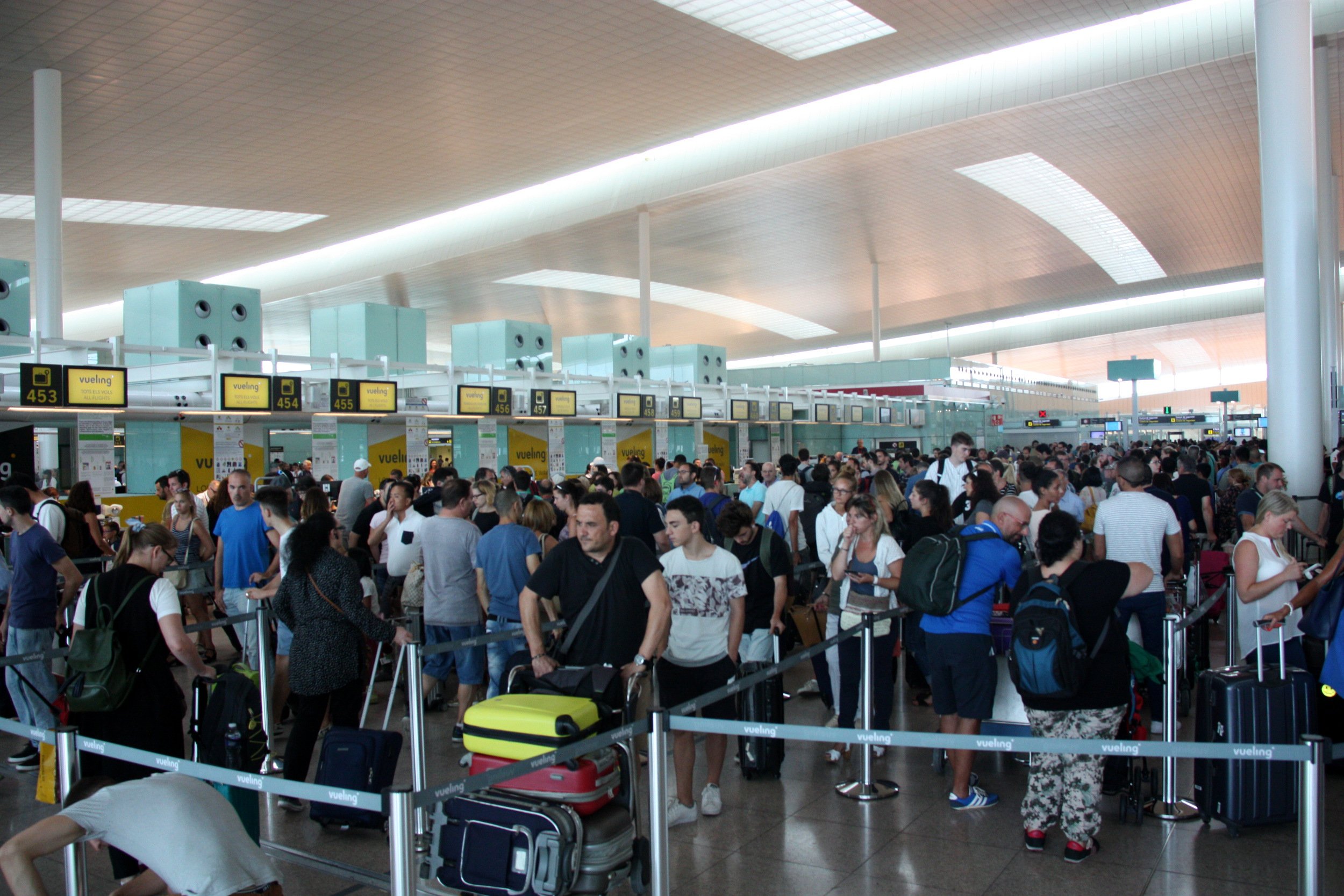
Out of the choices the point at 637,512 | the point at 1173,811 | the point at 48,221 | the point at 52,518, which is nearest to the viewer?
the point at 1173,811

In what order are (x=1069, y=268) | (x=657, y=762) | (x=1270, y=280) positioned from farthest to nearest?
(x=1069, y=268) → (x=1270, y=280) → (x=657, y=762)

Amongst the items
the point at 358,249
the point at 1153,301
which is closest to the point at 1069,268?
the point at 1153,301

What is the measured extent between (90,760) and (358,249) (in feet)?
92.9

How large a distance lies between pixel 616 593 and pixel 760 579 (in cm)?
169

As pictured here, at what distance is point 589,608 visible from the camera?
4.49 metres

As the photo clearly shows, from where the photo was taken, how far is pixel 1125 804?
15.8ft

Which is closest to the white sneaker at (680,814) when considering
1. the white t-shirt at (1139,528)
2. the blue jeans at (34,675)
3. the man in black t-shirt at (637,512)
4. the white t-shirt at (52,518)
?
the man in black t-shirt at (637,512)

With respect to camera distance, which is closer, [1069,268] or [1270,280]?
[1270,280]

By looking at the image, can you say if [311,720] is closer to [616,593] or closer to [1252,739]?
[616,593]

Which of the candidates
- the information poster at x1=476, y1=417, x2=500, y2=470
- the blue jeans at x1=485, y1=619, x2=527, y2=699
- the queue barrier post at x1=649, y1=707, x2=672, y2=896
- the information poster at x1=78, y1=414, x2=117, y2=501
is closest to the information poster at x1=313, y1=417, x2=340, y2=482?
the information poster at x1=78, y1=414, x2=117, y2=501

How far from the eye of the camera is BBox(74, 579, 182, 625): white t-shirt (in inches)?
176

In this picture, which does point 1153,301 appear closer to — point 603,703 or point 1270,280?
point 1270,280

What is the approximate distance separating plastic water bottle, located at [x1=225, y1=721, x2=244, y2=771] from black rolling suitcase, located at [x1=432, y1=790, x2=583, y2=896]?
1196 millimetres

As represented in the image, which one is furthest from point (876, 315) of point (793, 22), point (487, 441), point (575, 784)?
point (575, 784)
